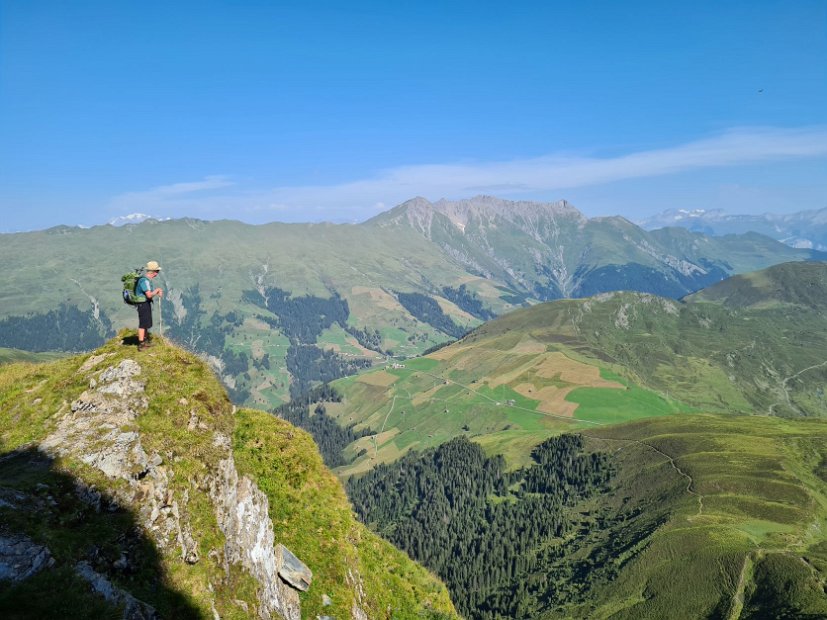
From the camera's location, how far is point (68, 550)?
18547 millimetres

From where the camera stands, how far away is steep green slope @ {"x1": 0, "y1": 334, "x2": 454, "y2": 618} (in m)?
18.4

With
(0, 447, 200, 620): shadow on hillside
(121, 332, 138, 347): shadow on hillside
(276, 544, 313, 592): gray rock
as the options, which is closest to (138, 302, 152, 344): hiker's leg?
(121, 332, 138, 347): shadow on hillside

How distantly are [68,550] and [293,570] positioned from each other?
1387 centimetres

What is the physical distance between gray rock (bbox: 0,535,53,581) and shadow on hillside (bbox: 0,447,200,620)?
27mm

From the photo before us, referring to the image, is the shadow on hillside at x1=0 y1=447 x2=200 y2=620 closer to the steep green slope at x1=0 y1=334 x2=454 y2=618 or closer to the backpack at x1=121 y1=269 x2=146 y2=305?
the steep green slope at x1=0 y1=334 x2=454 y2=618

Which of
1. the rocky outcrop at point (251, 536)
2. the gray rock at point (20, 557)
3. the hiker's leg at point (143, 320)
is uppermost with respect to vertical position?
the hiker's leg at point (143, 320)

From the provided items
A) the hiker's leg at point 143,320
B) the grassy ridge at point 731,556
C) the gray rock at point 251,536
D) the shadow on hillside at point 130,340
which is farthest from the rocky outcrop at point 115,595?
the grassy ridge at point 731,556

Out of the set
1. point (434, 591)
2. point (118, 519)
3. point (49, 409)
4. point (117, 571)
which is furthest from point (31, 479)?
point (434, 591)

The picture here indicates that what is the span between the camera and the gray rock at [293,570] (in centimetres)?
2898

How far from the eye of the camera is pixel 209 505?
84.3ft

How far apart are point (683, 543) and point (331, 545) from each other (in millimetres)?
160906

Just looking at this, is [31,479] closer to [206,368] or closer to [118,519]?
[118,519]

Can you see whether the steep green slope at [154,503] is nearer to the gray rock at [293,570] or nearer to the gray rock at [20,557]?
the gray rock at [20,557]

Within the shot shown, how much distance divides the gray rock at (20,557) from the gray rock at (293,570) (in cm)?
1368
